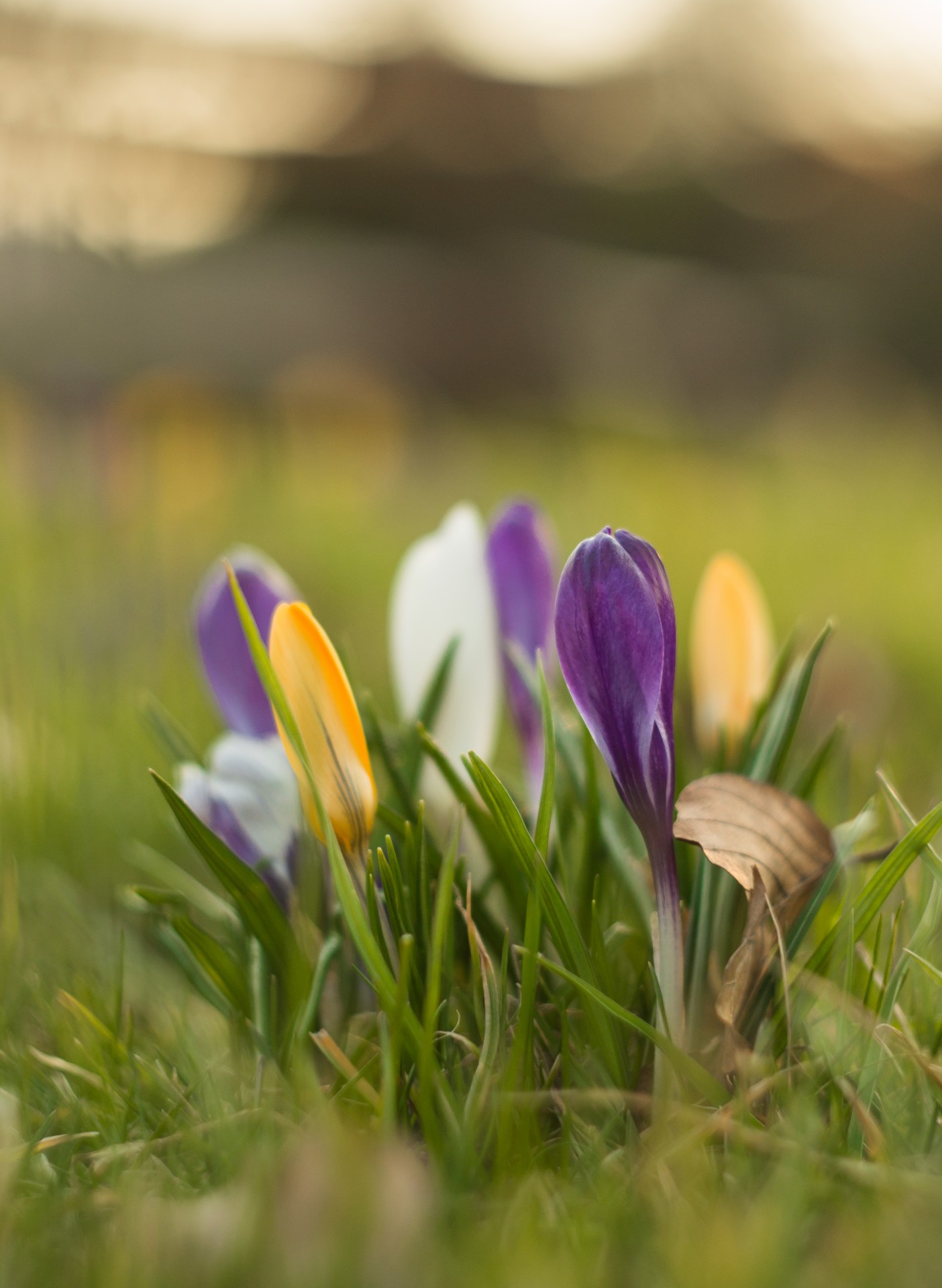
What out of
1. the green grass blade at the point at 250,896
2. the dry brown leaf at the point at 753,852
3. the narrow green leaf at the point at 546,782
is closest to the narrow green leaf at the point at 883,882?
the dry brown leaf at the point at 753,852

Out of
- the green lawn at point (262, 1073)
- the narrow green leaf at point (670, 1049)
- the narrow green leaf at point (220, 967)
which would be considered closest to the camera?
the green lawn at point (262, 1073)

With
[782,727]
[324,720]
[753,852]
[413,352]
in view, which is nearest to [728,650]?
[782,727]

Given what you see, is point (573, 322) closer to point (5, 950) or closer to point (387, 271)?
point (387, 271)

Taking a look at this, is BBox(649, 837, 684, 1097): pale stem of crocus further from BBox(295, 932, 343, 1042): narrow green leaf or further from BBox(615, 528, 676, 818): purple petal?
BBox(295, 932, 343, 1042): narrow green leaf

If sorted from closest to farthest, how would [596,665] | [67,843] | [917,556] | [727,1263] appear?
[727,1263] < [596,665] < [67,843] < [917,556]

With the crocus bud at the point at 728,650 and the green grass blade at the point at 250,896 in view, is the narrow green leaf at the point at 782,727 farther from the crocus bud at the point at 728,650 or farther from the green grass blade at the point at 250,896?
the green grass blade at the point at 250,896

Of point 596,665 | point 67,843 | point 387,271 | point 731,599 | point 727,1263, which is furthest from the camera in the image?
point 387,271

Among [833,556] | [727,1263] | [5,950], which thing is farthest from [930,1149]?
[833,556]

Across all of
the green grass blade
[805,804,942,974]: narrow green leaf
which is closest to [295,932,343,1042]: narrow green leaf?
the green grass blade
